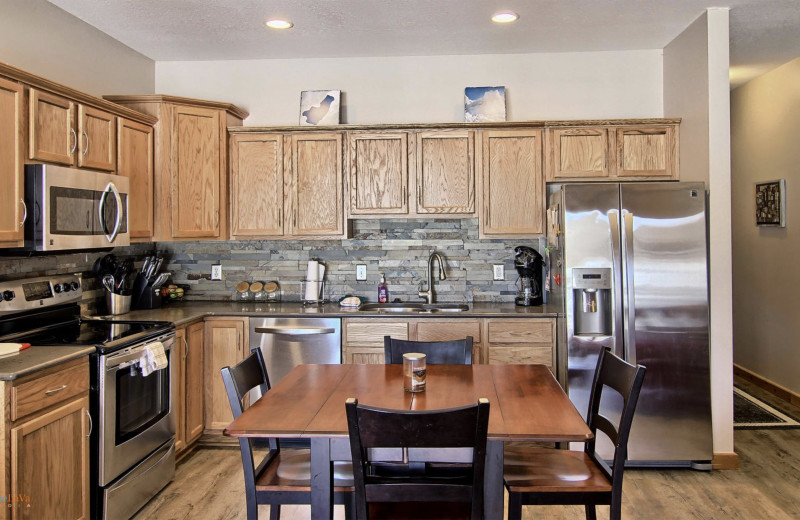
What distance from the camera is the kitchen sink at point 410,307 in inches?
159

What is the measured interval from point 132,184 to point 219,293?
1.12m

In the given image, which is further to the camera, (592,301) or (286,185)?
(286,185)

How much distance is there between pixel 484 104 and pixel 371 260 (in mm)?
1359

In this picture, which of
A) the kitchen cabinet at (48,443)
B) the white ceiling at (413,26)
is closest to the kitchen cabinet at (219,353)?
the kitchen cabinet at (48,443)

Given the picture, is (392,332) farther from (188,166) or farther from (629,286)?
(188,166)

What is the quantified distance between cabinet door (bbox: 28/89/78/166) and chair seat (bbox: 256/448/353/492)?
1773mm

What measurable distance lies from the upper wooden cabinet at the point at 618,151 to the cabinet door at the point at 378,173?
102 centimetres

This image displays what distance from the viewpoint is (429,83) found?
13.8 ft

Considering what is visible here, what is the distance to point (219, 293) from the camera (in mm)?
4340

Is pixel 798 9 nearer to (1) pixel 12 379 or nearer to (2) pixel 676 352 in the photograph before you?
(2) pixel 676 352

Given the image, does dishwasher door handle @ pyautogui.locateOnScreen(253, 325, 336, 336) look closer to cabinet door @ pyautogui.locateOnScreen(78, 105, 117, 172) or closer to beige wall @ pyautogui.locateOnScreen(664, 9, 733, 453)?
cabinet door @ pyautogui.locateOnScreen(78, 105, 117, 172)

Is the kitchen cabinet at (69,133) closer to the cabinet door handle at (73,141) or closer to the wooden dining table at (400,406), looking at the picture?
the cabinet door handle at (73,141)

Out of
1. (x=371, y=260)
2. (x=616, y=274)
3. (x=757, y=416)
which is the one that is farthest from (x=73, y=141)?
(x=757, y=416)

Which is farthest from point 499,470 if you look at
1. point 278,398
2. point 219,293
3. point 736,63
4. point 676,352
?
point 736,63
